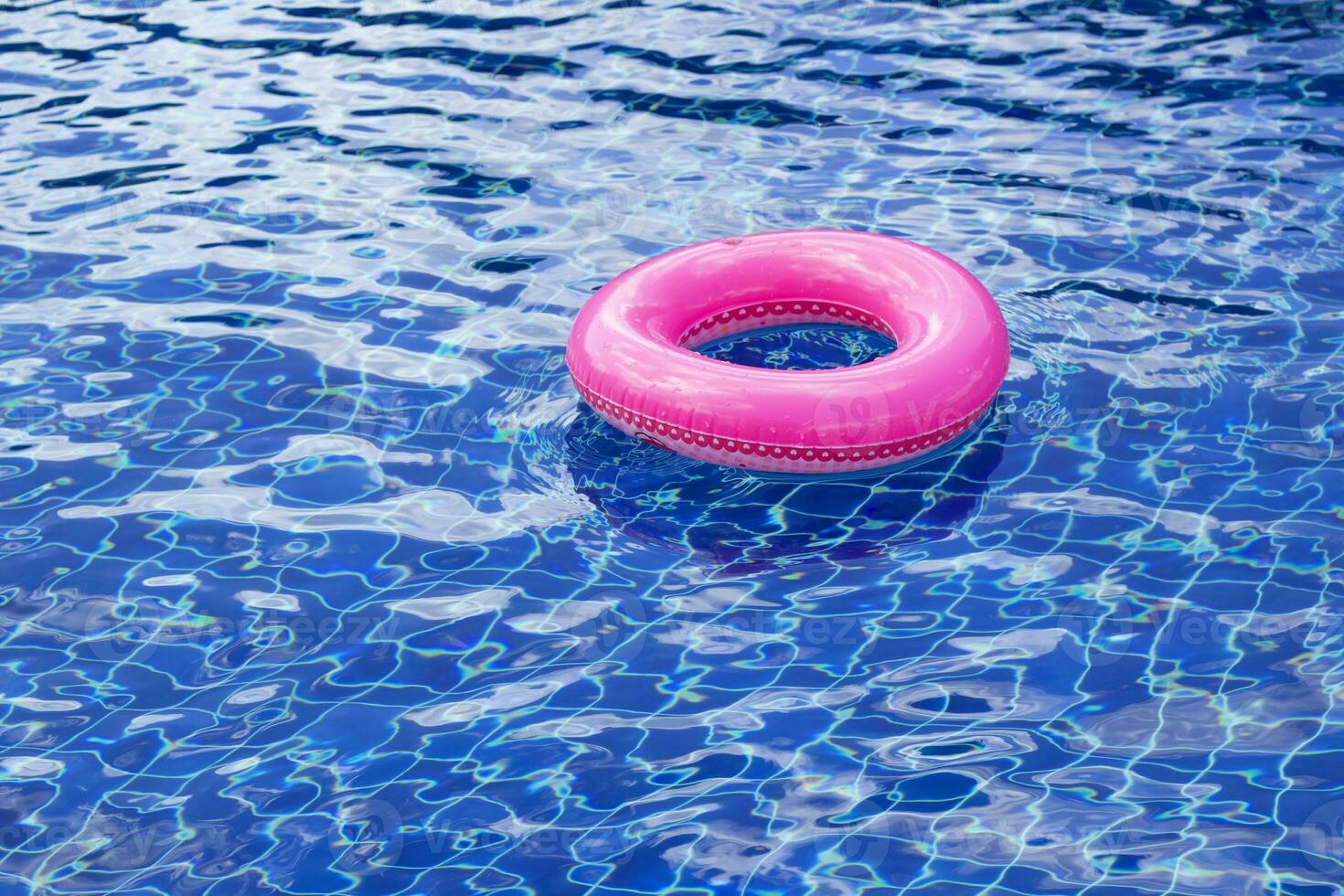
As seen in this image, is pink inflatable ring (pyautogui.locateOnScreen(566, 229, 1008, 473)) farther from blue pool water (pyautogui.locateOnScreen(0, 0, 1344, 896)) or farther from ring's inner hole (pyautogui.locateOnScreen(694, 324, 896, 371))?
blue pool water (pyautogui.locateOnScreen(0, 0, 1344, 896))

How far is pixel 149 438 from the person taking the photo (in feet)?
15.1

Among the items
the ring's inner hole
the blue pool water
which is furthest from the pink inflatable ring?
the blue pool water

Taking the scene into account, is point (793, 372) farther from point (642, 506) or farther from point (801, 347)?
point (801, 347)

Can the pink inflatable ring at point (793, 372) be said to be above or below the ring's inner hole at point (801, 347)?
above

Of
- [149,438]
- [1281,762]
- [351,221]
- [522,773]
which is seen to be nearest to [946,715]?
[1281,762]

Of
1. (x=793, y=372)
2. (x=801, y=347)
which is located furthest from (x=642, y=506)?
(x=801, y=347)

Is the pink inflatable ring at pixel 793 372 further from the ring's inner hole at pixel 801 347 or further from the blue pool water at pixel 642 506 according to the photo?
the blue pool water at pixel 642 506

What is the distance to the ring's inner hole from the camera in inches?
191

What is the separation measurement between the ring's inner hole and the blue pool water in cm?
3

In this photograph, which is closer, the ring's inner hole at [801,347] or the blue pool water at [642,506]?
the blue pool water at [642,506]

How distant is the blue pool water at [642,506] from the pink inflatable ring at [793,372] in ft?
0.58

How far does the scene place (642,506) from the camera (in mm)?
4254

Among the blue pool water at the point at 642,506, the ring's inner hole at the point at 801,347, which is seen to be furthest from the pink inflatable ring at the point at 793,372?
the blue pool water at the point at 642,506

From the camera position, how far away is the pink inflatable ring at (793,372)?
4.09m
